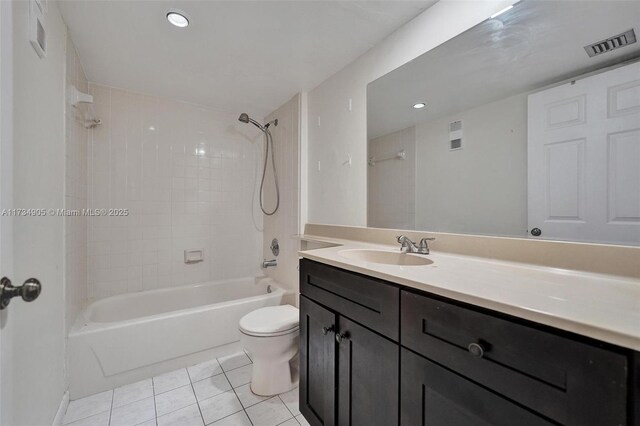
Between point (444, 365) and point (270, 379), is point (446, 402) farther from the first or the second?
point (270, 379)

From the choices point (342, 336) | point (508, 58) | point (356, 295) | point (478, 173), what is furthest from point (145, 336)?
point (508, 58)

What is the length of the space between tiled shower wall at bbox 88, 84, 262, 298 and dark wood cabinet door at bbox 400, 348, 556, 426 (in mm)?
2272

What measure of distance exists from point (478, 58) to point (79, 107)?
2.47 meters

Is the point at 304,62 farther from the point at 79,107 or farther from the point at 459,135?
the point at 79,107

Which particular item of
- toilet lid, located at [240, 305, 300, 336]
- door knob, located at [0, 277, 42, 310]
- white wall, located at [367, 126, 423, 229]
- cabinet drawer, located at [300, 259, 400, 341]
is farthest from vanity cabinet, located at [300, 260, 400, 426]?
door knob, located at [0, 277, 42, 310]

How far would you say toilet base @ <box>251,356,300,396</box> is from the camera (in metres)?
1.54

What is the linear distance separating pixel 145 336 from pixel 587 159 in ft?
7.99

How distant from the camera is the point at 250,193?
9.25ft

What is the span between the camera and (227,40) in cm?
153

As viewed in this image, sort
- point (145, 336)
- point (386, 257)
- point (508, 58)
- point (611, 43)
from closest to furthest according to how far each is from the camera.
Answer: point (611, 43), point (508, 58), point (386, 257), point (145, 336)

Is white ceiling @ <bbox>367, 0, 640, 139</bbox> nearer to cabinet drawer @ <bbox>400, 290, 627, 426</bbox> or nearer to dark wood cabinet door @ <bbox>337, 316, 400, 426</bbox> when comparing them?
cabinet drawer @ <bbox>400, 290, 627, 426</bbox>

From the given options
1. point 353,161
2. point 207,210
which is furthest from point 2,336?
point 207,210

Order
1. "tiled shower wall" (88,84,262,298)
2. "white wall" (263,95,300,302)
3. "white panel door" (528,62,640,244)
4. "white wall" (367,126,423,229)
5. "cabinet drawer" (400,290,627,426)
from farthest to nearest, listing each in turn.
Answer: "white wall" (263,95,300,302)
"tiled shower wall" (88,84,262,298)
"white wall" (367,126,423,229)
"white panel door" (528,62,640,244)
"cabinet drawer" (400,290,627,426)

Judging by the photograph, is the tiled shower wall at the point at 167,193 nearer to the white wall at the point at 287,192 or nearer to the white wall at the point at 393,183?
the white wall at the point at 287,192
